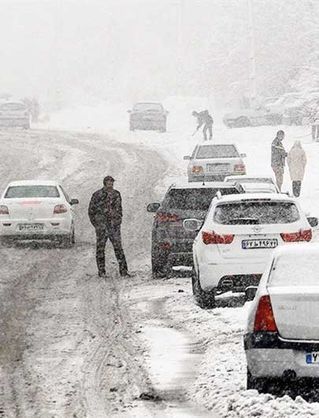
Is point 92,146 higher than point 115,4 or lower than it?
lower

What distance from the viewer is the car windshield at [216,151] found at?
3425 cm

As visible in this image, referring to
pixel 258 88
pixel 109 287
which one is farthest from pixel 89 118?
pixel 109 287

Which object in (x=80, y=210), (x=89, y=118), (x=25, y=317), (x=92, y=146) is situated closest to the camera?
(x=25, y=317)

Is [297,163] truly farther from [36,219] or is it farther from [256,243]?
[256,243]

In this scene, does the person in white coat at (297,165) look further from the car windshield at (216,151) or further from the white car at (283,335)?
the white car at (283,335)

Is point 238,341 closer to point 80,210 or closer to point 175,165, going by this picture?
point 80,210

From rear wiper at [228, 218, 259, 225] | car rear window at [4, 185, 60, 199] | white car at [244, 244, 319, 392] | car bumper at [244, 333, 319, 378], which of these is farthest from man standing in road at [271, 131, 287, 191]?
car bumper at [244, 333, 319, 378]

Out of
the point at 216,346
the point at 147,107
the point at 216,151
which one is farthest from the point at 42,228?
the point at 147,107

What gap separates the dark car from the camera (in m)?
18.4

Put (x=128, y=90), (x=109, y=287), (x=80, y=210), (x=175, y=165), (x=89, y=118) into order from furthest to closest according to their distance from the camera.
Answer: (x=128, y=90), (x=89, y=118), (x=175, y=165), (x=80, y=210), (x=109, y=287)

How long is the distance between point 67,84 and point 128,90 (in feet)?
21.5

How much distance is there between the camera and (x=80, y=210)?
31.2 metres

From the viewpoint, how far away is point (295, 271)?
32.0 ft

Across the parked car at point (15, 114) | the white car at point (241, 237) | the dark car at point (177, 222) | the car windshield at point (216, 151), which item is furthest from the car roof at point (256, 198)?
the parked car at point (15, 114)
